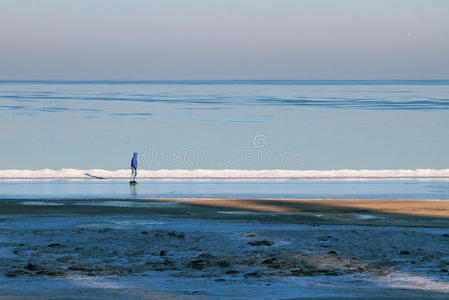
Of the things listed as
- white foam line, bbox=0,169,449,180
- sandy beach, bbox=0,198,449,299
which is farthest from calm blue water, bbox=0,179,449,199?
sandy beach, bbox=0,198,449,299

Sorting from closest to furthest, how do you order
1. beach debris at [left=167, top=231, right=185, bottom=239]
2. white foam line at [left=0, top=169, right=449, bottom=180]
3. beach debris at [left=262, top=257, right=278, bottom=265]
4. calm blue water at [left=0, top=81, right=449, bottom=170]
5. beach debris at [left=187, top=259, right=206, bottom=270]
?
beach debris at [left=187, top=259, right=206, bottom=270]
beach debris at [left=262, top=257, right=278, bottom=265]
beach debris at [left=167, top=231, right=185, bottom=239]
white foam line at [left=0, top=169, right=449, bottom=180]
calm blue water at [left=0, top=81, right=449, bottom=170]

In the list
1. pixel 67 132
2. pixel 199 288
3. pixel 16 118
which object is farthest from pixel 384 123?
pixel 199 288

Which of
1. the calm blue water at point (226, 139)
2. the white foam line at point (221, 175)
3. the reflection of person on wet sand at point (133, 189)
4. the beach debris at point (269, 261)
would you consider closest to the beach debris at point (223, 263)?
the beach debris at point (269, 261)

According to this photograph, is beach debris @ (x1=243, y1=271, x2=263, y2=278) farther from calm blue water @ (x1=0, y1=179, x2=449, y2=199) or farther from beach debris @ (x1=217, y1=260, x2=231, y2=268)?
calm blue water @ (x1=0, y1=179, x2=449, y2=199)

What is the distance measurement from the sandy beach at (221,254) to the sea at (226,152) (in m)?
6.90

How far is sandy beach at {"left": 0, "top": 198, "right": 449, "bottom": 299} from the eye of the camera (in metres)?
11.5

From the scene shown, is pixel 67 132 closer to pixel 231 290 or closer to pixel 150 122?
pixel 150 122

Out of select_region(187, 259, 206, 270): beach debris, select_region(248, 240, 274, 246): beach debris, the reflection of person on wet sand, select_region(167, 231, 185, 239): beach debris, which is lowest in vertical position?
select_region(187, 259, 206, 270): beach debris

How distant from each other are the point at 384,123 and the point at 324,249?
64738mm

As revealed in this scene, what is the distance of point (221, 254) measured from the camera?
1442 centimetres

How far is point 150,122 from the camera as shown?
258ft

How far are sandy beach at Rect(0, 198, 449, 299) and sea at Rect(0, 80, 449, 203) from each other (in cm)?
690

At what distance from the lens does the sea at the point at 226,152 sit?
98.1 feet

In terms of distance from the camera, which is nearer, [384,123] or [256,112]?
[384,123]
